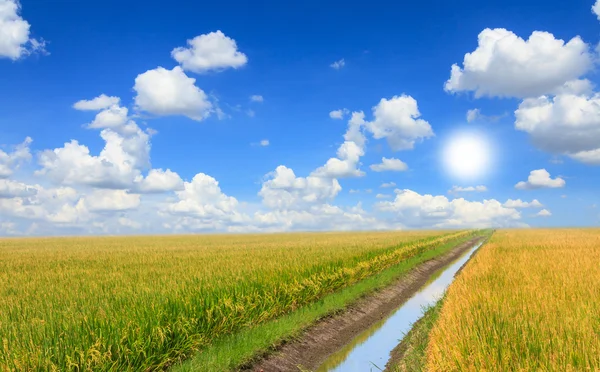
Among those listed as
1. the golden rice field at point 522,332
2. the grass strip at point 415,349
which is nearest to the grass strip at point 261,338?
the grass strip at point 415,349

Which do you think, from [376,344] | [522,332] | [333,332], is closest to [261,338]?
[333,332]

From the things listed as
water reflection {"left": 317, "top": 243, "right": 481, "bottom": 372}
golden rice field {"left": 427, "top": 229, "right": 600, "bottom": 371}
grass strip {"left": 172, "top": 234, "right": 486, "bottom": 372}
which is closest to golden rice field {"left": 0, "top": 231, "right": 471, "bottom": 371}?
grass strip {"left": 172, "top": 234, "right": 486, "bottom": 372}

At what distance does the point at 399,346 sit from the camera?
11250 mm

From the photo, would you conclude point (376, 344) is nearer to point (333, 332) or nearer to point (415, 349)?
point (333, 332)

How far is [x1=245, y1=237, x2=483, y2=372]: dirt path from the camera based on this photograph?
1020 cm

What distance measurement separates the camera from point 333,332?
12.8 metres

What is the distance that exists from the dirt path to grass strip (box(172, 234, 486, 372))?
8.4 inches

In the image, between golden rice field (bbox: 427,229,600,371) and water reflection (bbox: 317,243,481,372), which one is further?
water reflection (bbox: 317,243,481,372)

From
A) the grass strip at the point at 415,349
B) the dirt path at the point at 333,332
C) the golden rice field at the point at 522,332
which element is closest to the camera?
the golden rice field at the point at 522,332

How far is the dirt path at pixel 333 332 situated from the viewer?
10.2m

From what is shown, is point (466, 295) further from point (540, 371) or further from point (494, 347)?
point (540, 371)

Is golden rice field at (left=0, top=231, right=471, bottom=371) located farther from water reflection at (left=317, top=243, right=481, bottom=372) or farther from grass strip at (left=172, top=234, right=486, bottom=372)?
water reflection at (left=317, top=243, right=481, bottom=372)

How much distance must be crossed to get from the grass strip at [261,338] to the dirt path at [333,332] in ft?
0.70

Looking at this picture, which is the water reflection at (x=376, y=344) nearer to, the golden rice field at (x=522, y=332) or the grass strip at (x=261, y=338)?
the grass strip at (x=261, y=338)
